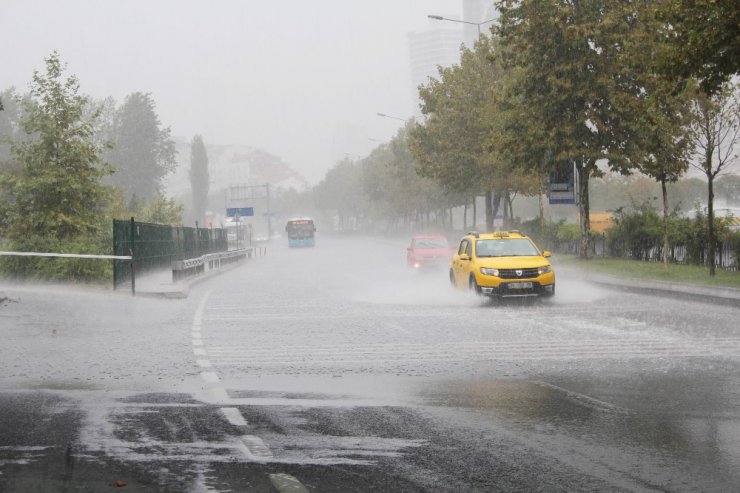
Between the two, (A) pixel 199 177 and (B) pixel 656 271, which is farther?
(A) pixel 199 177

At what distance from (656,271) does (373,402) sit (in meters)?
23.7

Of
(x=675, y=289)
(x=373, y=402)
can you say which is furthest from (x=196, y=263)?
(x=373, y=402)

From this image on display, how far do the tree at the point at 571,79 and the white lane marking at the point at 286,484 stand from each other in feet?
105

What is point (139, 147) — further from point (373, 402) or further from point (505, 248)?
point (373, 402)

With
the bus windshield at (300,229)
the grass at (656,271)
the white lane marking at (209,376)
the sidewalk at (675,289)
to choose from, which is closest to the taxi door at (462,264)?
the sidewalk at (675,289)

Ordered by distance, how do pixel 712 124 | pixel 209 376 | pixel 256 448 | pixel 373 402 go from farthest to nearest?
1. pixel 712 124
2. pixel 209 376
3. pixel 373 402
4. pixel 256 448

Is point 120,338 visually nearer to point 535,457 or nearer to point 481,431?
point 481,431

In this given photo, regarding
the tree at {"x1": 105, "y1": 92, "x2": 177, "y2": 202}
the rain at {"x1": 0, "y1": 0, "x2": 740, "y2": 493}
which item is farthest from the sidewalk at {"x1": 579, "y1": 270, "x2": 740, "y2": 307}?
the tree at {"x1": 105, "y1": 92, "x2": 177, "y2": 202}

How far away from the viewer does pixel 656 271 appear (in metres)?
31.0

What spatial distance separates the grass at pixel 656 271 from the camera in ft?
86.7

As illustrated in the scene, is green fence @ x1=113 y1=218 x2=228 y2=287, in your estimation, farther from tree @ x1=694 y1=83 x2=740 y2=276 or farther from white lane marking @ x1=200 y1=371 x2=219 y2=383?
tree @ x1=694 y1=83 x2=740 y2=276

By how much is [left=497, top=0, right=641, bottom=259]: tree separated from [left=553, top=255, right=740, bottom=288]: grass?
367 cm

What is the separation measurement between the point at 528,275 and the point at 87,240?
16.6m

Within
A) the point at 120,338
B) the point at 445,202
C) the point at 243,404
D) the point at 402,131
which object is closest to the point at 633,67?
the point at 120,338
